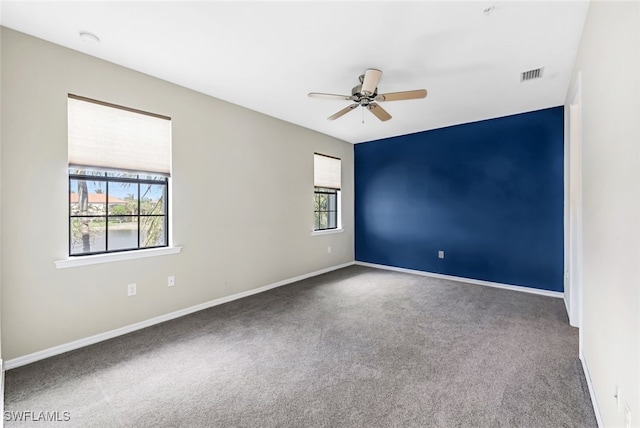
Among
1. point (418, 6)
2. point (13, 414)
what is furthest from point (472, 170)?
point (13, 414)

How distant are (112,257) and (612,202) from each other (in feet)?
12.3

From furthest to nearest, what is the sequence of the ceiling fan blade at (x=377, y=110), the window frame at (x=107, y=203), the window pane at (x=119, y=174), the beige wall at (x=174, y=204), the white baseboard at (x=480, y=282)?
the white baseboard at (x=480, y=282), the ceiling fan blade at (x=377, y=110), the window pane at (x=119, y=174), the window frame at (x=107, y=203), the beige wall at (x=174, y=204)

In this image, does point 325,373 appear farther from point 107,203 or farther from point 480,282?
point 480,282

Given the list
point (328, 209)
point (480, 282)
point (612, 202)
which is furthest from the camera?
point (328, 209)

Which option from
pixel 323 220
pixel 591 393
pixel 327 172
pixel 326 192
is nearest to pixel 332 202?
pixel 326 192

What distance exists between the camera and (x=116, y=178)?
2877 mm

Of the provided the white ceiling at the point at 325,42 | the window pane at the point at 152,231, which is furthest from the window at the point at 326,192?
the window pane at the point at 152,231

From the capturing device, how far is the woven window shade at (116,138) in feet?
8.43

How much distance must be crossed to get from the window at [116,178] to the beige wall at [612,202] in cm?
360

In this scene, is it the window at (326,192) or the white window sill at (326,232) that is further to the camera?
the window at (326,192)

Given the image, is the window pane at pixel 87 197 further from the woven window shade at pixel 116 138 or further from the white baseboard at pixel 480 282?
the white baseboard at pixel 480 282

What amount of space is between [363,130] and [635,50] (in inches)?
160

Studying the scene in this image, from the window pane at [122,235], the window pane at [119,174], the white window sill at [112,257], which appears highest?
the window pane at [119,174]

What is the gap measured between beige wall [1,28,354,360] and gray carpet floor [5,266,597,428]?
1.10 feet
